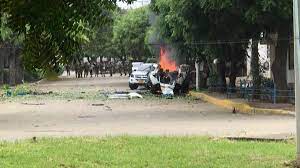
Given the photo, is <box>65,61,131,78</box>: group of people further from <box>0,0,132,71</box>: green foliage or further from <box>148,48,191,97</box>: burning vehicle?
<box>0,0,132,71</box>: green foliage

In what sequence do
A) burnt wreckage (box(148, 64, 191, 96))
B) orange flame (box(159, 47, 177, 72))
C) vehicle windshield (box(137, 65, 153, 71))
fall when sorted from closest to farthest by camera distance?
1. burnt wreckage (box(148, 64, 191, 96))
2. vehicle windshield (box(137, 65, 153, 71))
3. orange flame (box(159, 47, 177, 72))

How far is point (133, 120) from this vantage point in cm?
1891

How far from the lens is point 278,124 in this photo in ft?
54.5

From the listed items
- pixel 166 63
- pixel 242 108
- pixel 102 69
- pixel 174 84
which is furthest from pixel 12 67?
pixel 242 108

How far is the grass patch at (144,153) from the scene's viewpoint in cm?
948

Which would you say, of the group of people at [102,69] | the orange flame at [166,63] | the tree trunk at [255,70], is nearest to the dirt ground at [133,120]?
the tree trunk at [255,70]

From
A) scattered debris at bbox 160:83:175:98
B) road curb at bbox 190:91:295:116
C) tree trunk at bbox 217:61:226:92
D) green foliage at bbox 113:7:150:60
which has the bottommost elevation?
road curb at bbox 190:91:295:116

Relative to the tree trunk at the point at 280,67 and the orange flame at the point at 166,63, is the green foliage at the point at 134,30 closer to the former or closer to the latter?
the orange flame at the point at 166,63

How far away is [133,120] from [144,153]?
27.5 feet

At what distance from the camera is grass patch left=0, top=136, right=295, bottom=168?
9.48 m

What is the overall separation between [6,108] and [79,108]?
301 cm

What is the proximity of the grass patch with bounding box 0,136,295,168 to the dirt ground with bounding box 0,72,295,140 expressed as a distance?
7.02 ft

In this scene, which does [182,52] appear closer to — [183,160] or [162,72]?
[162,72]

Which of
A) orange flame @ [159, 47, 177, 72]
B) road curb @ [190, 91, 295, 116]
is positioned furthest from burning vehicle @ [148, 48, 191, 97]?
orange flame @ [159, 47, 177, 72]
